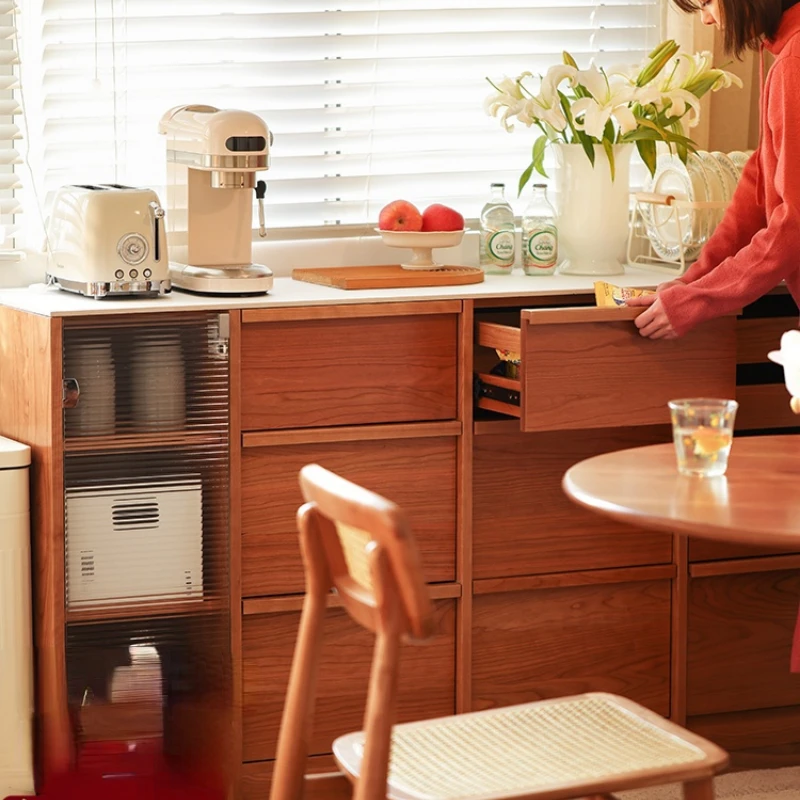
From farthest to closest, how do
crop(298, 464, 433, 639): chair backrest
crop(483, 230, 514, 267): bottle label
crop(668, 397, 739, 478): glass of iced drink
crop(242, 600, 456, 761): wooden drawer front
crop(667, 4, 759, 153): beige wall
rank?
1. crop(667, 4, 759, 153): beige wall
2. crop(483, 230, 514, 267): bottle label
3. crop(242, 600, 456, 761): wooden drawer front
4. crop(668, 397, 739, 478): glass of iced drink
5. crop(298, 464, 433, 639): chair backrest

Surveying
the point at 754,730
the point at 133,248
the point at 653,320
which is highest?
the point at 133,248

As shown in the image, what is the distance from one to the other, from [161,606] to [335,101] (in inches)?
42.5

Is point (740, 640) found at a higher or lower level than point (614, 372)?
lower

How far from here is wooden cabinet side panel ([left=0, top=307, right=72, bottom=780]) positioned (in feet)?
7.94

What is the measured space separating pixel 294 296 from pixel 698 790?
119 cm

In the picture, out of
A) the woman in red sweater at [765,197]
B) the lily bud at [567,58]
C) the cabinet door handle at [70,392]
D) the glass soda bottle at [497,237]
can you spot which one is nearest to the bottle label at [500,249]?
the glass soda bottle at [497,237]

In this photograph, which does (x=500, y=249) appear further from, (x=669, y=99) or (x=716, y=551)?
(x=716, y=551)

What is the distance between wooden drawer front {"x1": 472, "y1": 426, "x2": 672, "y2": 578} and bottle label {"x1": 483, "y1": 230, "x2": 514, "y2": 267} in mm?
380

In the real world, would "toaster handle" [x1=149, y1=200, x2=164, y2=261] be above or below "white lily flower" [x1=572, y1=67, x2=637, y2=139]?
below

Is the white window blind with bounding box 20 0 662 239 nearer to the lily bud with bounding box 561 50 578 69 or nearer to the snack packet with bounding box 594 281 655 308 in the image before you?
the lily bud with bounding box 561 50 578 69

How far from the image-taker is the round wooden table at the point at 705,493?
5.54 feet

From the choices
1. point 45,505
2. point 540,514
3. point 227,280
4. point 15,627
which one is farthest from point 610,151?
point 15,627

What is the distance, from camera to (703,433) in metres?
1.90

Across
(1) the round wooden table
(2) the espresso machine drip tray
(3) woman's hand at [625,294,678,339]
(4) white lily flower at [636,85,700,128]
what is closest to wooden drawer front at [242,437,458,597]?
(2) the espresso machine drip tray
